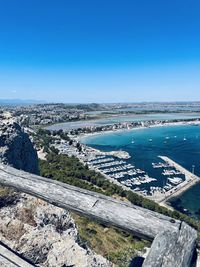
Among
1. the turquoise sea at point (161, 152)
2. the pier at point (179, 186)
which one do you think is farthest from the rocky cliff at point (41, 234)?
the pier at point (179, 186)

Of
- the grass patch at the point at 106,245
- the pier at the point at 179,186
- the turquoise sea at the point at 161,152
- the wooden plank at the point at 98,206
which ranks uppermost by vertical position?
the wooden plank at the point at 98,206

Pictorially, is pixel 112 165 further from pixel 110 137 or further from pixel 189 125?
pixel 189 125

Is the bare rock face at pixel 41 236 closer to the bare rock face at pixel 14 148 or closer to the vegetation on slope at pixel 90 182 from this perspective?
the bare rock face at pixel 14 148

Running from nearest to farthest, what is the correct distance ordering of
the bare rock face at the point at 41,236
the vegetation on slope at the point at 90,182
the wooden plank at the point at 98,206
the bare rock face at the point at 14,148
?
1. the wooden plank at the point at 98,206
2. the bare rock face at the point at 41,236
3. the bare rock face at the point at 14,148
4. the vegetation on slope at the point at 90,182

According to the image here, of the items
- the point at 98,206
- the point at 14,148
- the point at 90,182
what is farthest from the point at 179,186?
the point at 98,206

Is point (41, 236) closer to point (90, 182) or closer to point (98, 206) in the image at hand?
point (98, 206)

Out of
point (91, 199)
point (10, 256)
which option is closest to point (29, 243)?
point (10, 256)
